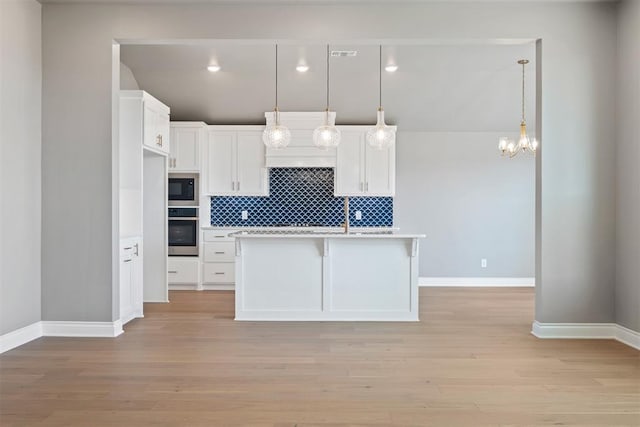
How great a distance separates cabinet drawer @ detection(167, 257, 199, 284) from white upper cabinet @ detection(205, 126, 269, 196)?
1046 mm

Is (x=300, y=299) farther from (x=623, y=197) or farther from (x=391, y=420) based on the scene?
(x=623, y=197)

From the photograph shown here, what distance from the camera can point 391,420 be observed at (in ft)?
7.82

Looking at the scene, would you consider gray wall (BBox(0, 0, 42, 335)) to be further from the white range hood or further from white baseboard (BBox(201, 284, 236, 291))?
the white range hood

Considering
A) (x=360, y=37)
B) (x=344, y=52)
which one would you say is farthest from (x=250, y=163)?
(x=360, y=37)

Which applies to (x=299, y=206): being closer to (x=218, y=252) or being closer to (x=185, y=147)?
(x=218, y=252)

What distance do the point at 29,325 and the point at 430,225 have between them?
523 centimetres

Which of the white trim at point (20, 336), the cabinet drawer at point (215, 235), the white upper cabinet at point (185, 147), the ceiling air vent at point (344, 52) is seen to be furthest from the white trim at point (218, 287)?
the ceiling air vent at point (344, 52)

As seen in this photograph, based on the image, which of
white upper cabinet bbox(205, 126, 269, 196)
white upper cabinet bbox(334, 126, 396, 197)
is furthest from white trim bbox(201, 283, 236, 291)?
white upper cabinet bbox(334, 126, 396, 197)

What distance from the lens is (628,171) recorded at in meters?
3.87

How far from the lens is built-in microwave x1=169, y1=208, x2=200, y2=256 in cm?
652

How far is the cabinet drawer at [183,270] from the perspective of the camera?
6.48m

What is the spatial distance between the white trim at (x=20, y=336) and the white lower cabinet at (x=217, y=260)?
2.65 meters

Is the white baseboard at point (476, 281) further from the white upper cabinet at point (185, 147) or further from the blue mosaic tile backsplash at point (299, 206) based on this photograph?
the white upper cabinet at point (185, 147)

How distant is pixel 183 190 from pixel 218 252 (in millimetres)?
1010
